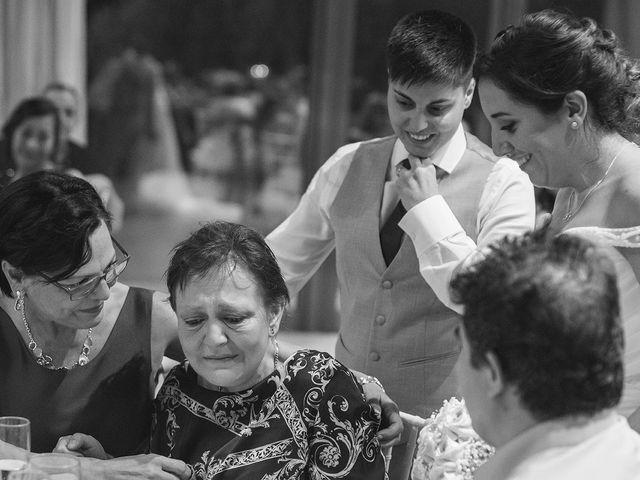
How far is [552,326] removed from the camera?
1.22 m

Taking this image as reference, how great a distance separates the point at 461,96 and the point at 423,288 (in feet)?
1.67

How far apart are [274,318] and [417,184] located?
553 millimetres

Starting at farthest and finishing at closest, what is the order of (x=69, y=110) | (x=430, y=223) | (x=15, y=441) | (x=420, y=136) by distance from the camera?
(x=69, y=110) → (x=420, y=136) → (x=430, y=223) → (x=15, y=441)

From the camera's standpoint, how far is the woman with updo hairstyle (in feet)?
6.59

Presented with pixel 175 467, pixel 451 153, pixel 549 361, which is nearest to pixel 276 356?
pixel 175 467

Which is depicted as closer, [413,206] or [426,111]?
[413,206]

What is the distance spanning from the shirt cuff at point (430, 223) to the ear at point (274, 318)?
1.33 feet

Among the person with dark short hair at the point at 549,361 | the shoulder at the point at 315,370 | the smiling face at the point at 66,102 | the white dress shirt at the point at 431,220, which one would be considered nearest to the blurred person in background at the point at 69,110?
the smiling face at the point at 66,102

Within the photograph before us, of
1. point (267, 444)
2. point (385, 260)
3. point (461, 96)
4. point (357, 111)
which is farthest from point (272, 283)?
point (357, 111)

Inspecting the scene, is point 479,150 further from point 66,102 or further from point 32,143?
point 66,102

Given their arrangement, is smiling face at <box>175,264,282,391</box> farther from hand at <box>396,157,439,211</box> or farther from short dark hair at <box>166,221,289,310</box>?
hand at <box>396,157,439,211</box>

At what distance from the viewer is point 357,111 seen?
22.2ft

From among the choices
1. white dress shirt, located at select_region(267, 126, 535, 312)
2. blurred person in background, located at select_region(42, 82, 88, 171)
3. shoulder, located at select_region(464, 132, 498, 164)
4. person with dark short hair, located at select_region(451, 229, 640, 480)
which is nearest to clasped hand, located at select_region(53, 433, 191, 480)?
white dress shirt, located at select_region(267, 126, 535, 312)

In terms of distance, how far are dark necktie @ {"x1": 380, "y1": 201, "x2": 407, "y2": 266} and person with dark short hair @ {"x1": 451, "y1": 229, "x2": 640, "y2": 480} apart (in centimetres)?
131
